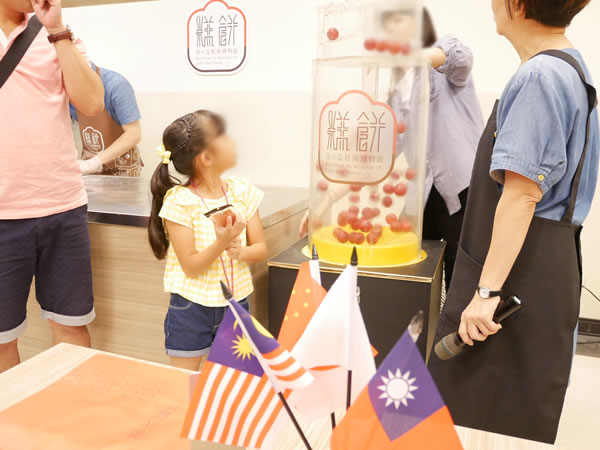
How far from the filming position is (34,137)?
1108mm

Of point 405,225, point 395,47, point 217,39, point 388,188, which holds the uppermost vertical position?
point 217,39

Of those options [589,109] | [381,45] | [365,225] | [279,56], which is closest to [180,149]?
[381,45]

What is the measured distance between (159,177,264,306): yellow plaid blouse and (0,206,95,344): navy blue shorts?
0.26 metres

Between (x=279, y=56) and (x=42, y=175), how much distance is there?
125 cm

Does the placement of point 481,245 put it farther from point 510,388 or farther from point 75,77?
point 75,77

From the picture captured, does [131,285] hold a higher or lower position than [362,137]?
lower

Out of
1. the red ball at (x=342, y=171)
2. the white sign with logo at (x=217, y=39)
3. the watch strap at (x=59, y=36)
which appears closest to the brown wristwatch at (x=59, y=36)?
the watch strap at (x=59, y=36)

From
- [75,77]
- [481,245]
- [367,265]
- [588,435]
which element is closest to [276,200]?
[367,265]

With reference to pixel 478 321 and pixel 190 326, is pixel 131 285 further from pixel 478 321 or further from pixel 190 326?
pixel 478 321

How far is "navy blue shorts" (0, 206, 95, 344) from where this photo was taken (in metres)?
1.14

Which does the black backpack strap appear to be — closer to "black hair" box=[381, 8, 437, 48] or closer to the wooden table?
the wooden table

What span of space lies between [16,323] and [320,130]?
0.87m

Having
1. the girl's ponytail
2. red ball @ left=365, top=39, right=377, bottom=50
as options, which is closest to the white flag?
red ball @ left=365, top=39, right=377, bottom=50

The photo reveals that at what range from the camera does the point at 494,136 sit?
883mm
